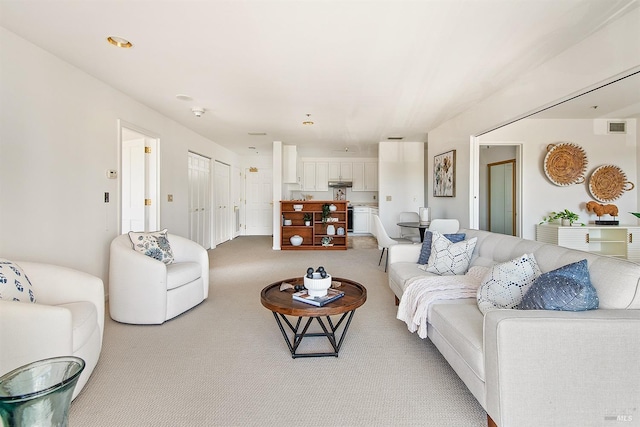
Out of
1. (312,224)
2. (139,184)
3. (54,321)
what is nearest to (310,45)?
(54,321)

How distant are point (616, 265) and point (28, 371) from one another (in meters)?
2.32

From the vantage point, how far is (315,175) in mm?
8961

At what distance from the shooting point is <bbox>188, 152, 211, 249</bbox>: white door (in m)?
5.69

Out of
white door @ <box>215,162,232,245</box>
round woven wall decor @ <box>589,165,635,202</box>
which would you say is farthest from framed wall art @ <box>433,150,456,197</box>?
white door @ <box>215,162,232,245</box>

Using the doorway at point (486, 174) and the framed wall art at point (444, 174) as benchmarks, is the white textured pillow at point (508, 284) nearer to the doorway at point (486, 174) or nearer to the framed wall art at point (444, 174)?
the doorway at point (486, 174)

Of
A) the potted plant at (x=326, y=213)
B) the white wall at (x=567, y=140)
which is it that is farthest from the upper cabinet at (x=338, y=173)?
the white wall at (x=567, y=140)

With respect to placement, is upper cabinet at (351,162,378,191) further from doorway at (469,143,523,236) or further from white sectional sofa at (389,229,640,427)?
white sectional sofa at (389,229,640,427)

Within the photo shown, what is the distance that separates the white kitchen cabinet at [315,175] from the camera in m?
8.94

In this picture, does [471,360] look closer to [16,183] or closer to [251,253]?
[16,183]

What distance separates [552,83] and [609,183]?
9.63 ft

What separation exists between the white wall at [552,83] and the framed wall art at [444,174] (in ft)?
0.45

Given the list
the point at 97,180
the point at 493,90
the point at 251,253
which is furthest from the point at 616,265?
the point at 251,253

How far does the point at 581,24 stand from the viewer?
7.27 feet

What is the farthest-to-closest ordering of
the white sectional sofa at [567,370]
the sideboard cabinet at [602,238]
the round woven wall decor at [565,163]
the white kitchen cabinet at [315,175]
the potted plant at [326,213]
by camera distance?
the white kitchen cabinet at [315,175], the potted plant at [326,213], the round woven wall decor at [565,163], the sideboard cabinet at [602,238], the white sectional sofa at [567,370]
